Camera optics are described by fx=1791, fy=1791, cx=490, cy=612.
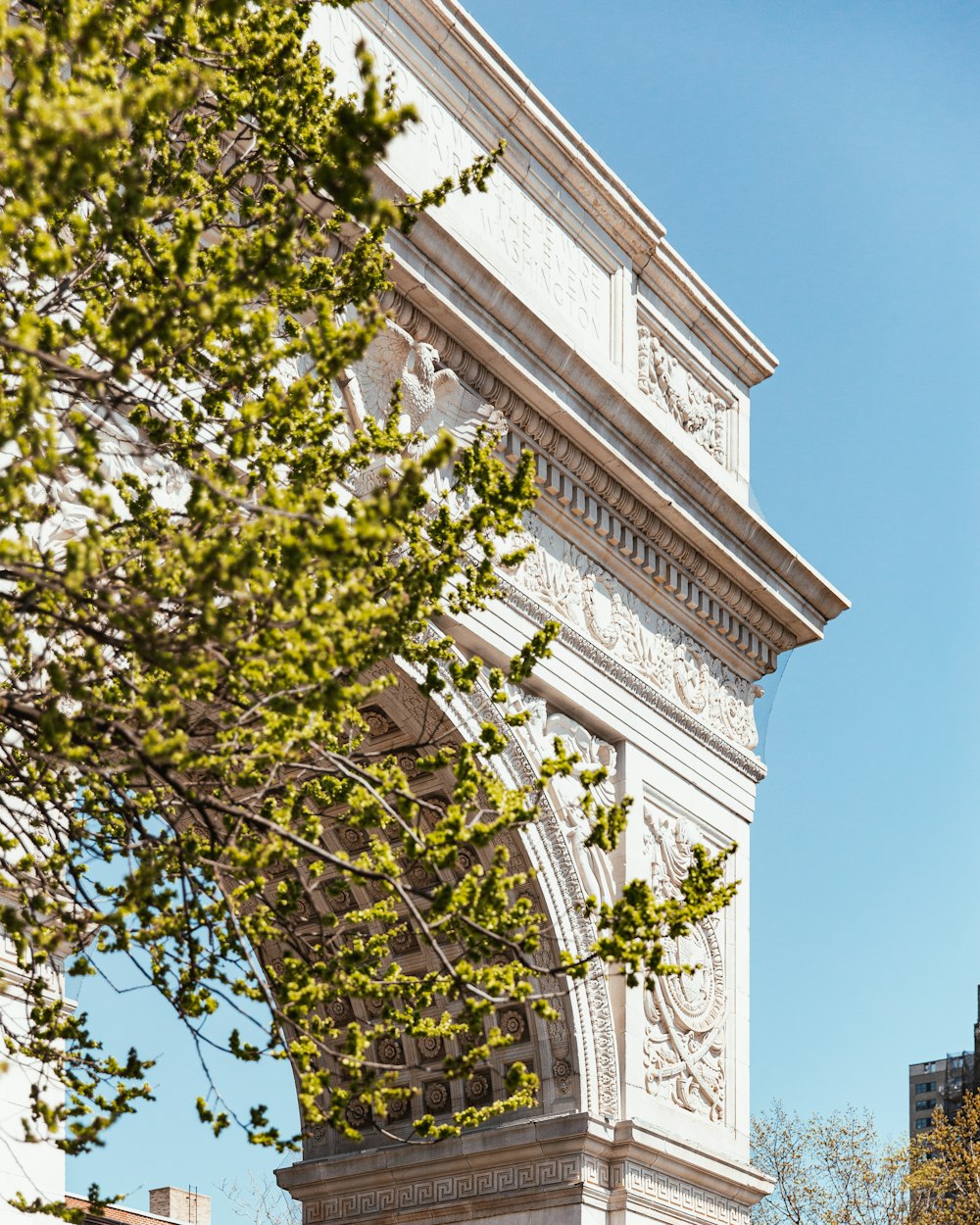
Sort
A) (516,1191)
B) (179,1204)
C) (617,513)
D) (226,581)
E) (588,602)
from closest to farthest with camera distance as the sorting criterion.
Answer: (226,581), (516,1191), (588,602), (617,513), (179,1204)

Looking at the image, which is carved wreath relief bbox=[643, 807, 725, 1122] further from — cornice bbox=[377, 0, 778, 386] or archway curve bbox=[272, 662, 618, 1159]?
cornice bbox=[377, 0, 778, 386]

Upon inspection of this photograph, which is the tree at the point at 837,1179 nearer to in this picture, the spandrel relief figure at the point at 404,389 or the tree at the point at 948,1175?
the tree at the point at 948,1175

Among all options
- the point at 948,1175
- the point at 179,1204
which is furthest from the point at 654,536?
the point at 179,1204

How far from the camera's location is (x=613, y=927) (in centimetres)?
589

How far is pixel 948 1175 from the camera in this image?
25.9m

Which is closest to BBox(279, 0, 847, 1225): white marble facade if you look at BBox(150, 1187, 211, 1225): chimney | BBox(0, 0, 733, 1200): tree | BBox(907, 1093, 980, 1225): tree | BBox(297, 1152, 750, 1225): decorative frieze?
BBox(297, 1152, 750, 1225): decorative frieze

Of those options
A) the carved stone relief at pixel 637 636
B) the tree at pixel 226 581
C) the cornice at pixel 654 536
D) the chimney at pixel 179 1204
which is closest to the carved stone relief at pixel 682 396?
the cornice at pixel 654 536

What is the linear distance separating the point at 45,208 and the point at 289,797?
7.33ft

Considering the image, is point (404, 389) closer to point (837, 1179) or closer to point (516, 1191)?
point (516, 1191)

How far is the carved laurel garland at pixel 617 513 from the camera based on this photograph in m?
12.0

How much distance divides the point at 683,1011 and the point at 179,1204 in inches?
747

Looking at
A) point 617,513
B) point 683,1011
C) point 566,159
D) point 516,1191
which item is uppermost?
point 566,159

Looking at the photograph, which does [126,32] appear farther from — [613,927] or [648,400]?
[648,400]

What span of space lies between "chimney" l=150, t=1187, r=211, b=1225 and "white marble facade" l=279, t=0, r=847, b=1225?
17.6m
